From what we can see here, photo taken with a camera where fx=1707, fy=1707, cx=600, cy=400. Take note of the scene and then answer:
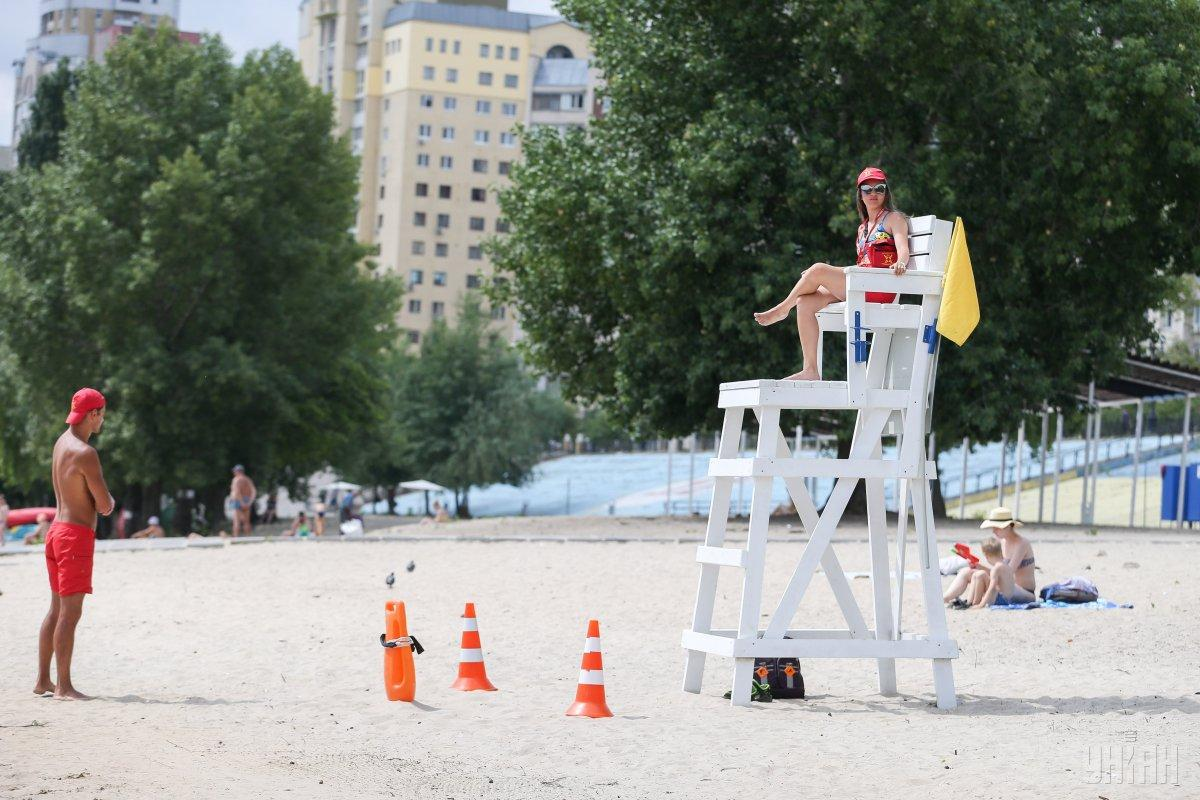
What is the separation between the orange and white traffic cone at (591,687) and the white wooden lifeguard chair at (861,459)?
939 millimetres

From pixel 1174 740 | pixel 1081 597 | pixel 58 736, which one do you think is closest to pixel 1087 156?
pixel 1081 597

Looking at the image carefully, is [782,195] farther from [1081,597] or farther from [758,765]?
[758,765]

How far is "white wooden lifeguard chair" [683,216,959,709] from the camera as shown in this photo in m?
11.2

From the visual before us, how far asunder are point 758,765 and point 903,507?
8.59ft

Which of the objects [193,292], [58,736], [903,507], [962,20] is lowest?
[58,736]

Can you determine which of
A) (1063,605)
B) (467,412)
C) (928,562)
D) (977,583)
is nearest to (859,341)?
(928,562)

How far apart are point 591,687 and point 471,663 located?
1.57m

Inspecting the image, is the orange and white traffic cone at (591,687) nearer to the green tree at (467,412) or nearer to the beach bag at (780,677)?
the beach bag at (780,677)

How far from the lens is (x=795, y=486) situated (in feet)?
39.8

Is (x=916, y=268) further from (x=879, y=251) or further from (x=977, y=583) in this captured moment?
(x=977, y=583)

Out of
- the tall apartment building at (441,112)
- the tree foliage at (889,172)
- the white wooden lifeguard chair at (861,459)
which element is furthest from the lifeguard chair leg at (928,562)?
the tall apartment building at (441,112)

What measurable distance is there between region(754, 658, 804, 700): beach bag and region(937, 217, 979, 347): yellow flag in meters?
2.52

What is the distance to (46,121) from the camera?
2418 inches

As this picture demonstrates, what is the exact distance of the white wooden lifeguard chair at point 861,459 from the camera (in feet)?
36.6
